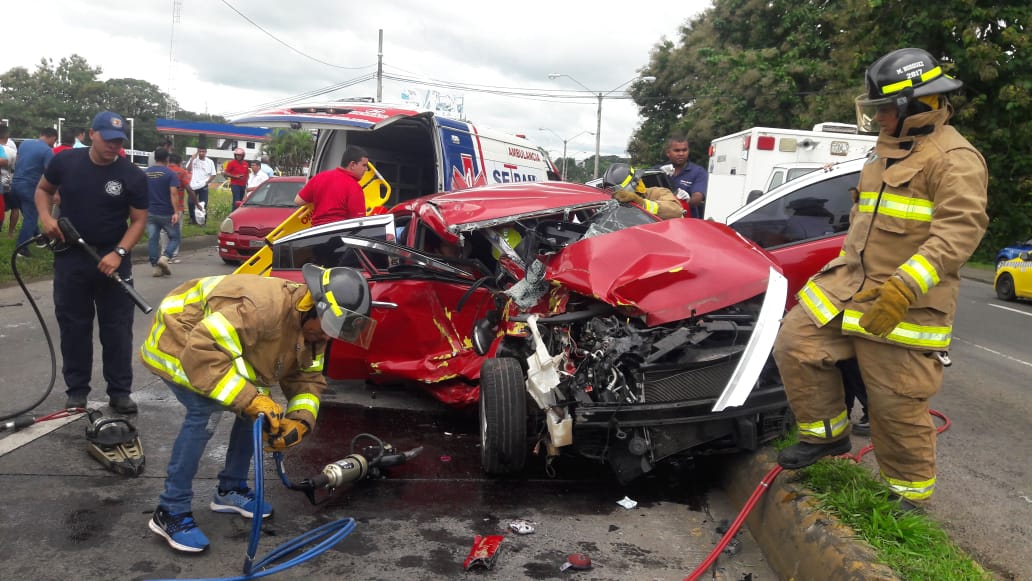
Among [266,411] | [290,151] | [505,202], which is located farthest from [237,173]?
[290,151]

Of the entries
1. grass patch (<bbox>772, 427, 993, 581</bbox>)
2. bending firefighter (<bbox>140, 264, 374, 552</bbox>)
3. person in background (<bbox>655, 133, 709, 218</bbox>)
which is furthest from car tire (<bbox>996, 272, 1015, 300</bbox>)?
bending firefighter (<bbox>140, 264, 374, 552</bbox>)

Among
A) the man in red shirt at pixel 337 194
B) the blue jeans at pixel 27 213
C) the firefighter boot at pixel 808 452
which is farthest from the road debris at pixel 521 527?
the blue jeans at pixel 27 213

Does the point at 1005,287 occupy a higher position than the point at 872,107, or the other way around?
the point at 872,107

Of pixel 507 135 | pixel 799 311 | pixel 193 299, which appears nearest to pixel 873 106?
pixel 799 311

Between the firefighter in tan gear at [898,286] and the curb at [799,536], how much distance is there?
235 mm

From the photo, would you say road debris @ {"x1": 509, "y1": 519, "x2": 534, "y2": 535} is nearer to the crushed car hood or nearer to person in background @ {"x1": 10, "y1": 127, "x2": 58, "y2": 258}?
the crushed car hood

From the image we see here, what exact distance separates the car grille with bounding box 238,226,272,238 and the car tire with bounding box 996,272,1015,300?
1199 cm

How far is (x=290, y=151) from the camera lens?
32031 mm

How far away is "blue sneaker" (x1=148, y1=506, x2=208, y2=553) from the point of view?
3271 millimetres

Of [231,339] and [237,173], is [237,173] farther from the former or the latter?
[231,339]

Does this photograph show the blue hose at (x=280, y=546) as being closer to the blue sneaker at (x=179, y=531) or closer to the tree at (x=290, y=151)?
the blue sneaker at (x=179, y=531)

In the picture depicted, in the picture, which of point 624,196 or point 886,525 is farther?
point 624,196

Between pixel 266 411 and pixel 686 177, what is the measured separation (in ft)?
17.6

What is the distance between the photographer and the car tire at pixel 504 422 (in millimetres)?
4125
